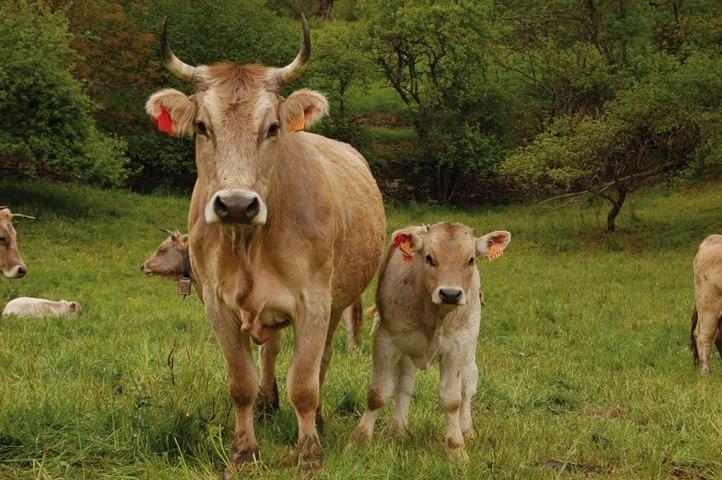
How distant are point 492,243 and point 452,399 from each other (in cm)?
149

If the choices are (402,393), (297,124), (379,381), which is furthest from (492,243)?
(297,124)

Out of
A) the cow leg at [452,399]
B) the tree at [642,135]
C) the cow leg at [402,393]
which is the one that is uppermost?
the cow leg at [452,399]

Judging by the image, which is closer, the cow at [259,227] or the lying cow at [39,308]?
the cow at [259,227]

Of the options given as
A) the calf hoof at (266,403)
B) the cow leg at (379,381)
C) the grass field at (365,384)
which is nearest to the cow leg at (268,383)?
the calf hoof at (266,403)

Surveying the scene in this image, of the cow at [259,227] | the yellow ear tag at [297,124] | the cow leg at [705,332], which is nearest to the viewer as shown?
the cow at [259,227]

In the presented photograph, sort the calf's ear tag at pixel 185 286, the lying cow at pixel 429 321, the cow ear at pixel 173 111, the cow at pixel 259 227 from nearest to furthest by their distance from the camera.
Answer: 1. the cow at pixel 259 227
2. the cow ear at pixel 173 111
3. the lying cow at pixel 429 321
4. the calf's ear tag at pixel 185 286

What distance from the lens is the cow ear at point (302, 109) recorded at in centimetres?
570

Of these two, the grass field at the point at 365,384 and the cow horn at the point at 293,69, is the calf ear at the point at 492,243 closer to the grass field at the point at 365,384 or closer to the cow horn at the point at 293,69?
the grass field at the point at 365,384

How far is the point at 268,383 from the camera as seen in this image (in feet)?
23.1

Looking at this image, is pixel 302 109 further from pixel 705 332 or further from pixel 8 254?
pixel 8 254

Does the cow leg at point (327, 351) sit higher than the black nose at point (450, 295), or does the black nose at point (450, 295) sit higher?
the black nose at point (450, 295)

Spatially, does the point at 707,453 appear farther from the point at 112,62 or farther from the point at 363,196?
the point at 112,62

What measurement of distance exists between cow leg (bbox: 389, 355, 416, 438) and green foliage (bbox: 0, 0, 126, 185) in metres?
20.6

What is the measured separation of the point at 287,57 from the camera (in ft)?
138
